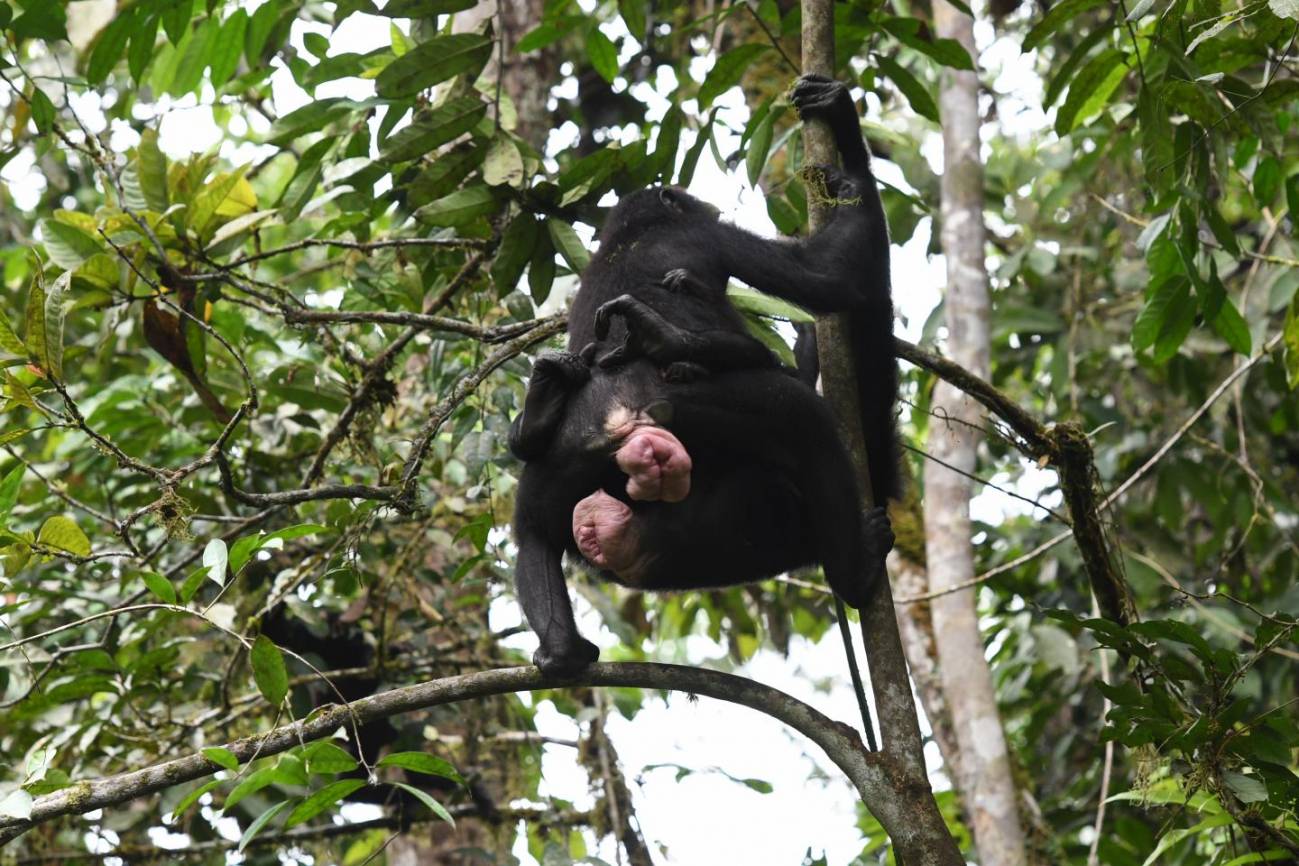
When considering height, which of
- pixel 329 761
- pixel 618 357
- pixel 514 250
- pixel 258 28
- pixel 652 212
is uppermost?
pixel 258 28

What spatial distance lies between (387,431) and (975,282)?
310 cm

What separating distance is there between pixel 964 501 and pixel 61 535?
4197 millimetres

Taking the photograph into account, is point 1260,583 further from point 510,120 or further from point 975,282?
point 510,120

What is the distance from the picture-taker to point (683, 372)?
4.31 metres

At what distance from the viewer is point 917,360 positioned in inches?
183

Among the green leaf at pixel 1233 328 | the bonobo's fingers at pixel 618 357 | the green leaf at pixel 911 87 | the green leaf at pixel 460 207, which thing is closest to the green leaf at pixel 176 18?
the green leaf at pixel 460 207

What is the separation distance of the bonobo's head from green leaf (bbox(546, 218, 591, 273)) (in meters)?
0.12

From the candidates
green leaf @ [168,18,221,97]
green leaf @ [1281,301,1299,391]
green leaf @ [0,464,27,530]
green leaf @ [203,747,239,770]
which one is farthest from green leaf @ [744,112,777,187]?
green leaf @ [203,747,239,770]

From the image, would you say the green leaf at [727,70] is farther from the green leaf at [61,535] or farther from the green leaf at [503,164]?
the green leaf at [61,535]

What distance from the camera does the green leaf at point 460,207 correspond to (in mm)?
5047

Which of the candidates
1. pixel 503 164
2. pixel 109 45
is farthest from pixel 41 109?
pixel 503 164

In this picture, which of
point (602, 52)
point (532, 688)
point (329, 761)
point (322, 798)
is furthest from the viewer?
point (602, 52)

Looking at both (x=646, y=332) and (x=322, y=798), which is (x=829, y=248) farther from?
(x=322, y=798)

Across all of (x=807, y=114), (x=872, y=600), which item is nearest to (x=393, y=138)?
(x=807, y=114)
